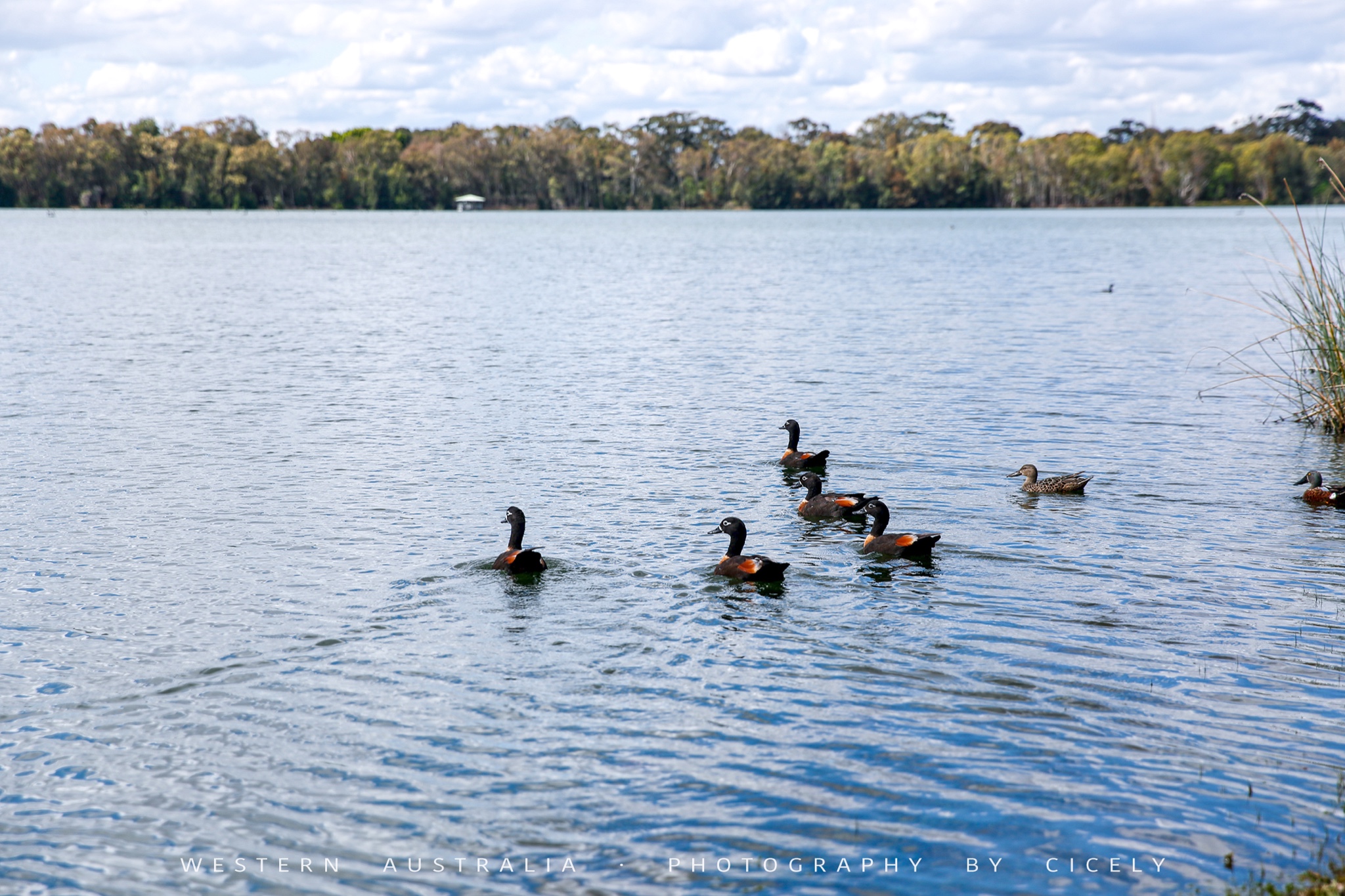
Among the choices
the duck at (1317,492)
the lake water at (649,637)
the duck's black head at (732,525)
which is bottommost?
the lake water at (649,637)

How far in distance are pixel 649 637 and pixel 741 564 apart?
2087 millimetres

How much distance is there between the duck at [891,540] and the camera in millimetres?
15094

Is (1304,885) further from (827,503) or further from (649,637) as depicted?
(827,503)

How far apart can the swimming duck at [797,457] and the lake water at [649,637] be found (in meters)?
0.63

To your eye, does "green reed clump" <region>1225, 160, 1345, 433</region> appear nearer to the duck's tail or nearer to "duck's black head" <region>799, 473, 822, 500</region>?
the duck's tail

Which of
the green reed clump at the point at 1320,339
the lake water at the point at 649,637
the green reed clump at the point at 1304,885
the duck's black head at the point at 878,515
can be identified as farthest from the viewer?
the green reed clump at the point at 1320,339

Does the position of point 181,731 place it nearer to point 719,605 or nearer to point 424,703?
point 424,703

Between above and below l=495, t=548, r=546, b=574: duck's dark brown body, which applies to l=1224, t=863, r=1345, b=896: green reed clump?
below

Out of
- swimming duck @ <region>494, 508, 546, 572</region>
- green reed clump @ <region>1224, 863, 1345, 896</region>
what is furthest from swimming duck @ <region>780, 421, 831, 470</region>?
green reed clump @ <region>1224, 863, 1345, 896</region>

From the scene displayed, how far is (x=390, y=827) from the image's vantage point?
28.4 feet

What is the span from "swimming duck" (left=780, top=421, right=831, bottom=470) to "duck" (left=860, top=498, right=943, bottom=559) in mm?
4614

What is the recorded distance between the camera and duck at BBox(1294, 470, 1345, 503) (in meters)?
17.7

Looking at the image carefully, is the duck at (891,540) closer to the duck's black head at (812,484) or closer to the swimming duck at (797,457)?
the duck's black head at (812,484)

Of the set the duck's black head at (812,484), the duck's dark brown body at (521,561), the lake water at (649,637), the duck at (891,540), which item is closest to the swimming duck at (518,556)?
the duck's dark brown body at (521,561)
